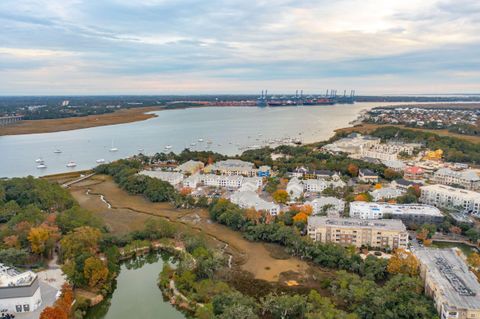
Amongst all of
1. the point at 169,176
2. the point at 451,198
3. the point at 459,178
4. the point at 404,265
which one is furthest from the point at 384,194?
the point at 169,176

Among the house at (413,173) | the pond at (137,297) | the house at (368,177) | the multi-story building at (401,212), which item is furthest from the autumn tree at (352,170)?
the pond at (137,297)

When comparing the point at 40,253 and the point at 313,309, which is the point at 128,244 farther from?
the point at 313,309

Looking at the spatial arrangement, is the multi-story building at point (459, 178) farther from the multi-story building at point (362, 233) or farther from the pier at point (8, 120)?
the pier at point (8, 120)

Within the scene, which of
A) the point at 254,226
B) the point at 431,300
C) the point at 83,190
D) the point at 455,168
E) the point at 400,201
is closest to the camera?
the point at 431,300

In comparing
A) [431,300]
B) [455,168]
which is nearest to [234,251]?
[431,300]

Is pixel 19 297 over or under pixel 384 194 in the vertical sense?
under

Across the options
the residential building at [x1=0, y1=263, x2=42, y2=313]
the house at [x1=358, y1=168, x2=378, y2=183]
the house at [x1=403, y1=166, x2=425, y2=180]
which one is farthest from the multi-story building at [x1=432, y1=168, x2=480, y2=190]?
the residential building at [x1=0, y1=263, x2=42, y2=313]

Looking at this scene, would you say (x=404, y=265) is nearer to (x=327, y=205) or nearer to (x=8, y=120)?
(x=327, y=205)
